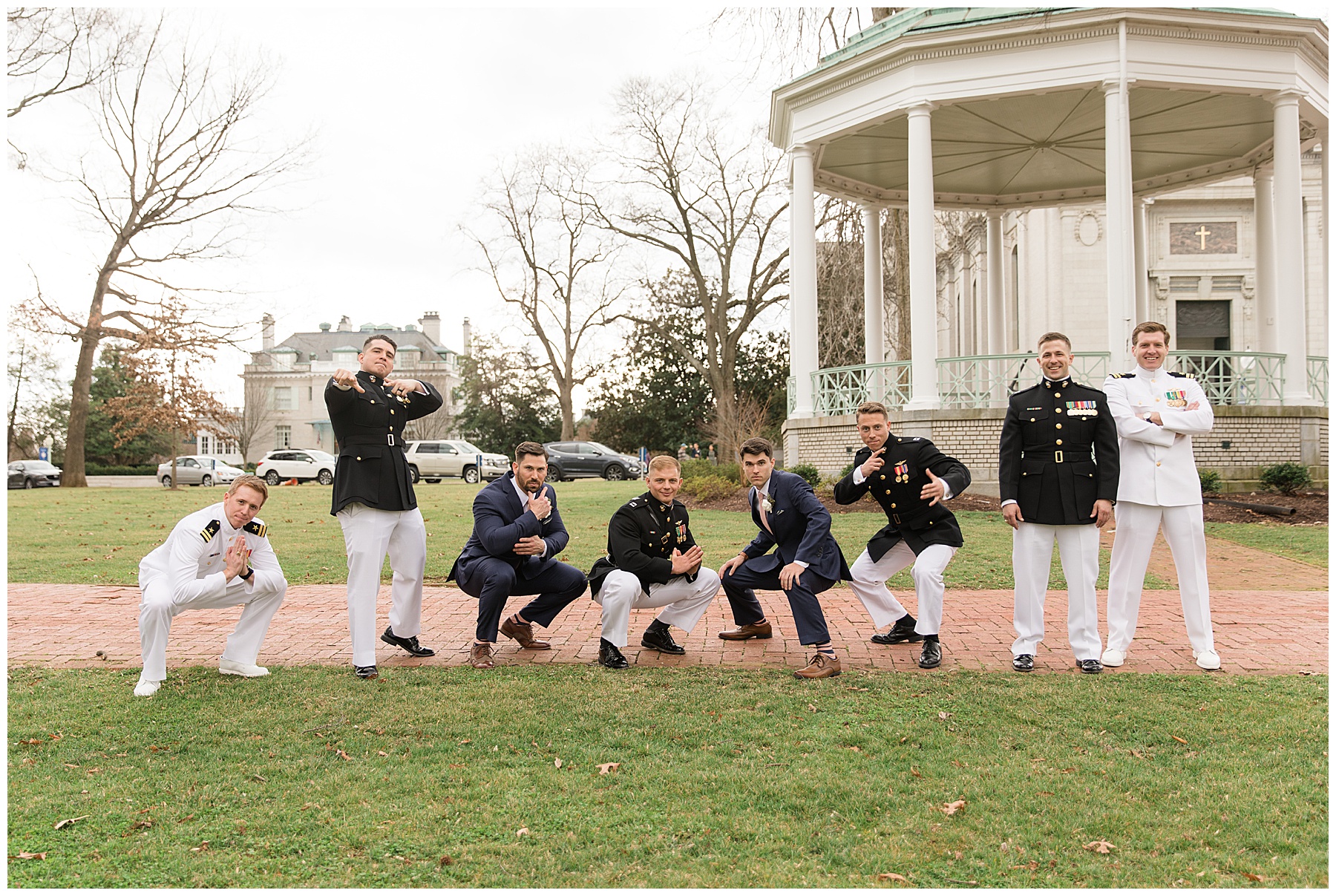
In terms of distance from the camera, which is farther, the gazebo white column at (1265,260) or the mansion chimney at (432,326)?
the mansion chimney at (432,326)

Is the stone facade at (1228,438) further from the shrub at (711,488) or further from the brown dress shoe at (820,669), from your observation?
the brown dress shoe at (820,669)

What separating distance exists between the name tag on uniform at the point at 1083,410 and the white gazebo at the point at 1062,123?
1107cm

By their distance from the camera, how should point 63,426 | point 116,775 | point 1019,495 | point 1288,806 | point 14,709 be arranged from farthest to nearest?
point 63,426
point 1019,495
point 14,709
point 116,775
point 1288,806

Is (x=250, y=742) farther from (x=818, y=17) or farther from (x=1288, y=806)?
(x=818, y=17)

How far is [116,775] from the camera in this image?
4188 millimetres

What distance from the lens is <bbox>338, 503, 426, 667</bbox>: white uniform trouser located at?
19.7 feet

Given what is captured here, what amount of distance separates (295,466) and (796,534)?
119ft

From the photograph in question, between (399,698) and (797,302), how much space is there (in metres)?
15.6

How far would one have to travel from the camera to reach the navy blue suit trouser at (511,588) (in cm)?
637

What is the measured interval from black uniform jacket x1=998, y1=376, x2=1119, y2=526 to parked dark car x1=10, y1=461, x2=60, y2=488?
44.9 metres

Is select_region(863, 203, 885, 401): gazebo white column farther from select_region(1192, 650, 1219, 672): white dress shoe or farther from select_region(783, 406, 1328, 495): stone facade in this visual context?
select_region(1192, 650, 1219, 672): white dress shoe

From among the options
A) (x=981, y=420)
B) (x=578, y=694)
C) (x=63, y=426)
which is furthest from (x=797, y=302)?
(x=63, y=426)

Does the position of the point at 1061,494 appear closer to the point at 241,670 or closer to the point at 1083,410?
the point at 1083,410

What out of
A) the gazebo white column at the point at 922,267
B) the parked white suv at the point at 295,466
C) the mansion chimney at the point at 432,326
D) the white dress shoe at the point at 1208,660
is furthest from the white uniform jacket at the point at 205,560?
the mansion chimney at the point at 432,326
